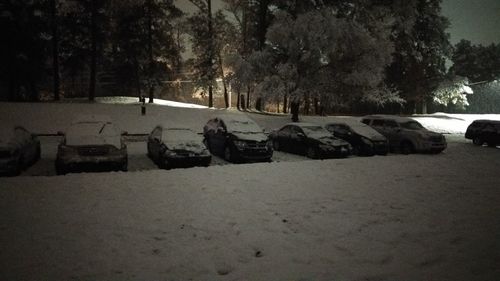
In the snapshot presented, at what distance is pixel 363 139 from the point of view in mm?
16641

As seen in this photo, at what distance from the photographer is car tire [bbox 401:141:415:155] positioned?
17.2m

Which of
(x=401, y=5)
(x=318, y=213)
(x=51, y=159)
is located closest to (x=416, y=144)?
(x=318, y=213)

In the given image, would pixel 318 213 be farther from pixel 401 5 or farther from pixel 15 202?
pixel 401 5

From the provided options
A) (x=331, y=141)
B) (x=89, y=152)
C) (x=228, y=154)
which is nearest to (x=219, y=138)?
(x=228, y=154)

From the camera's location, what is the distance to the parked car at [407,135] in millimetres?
16609

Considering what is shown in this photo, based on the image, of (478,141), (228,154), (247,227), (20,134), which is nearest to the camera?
(247,227)

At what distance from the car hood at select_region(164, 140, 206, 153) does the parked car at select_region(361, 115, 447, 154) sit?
10163 mm

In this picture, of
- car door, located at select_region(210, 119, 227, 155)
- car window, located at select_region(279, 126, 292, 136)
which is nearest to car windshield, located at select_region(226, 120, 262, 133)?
car door, located at select_region(210, 119, 227, 155)

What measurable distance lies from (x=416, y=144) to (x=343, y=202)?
10.3m

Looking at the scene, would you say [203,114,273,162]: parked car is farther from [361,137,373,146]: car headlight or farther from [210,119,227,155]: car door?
[361,137,373,146]: car headlight

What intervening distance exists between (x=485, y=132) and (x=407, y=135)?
634 centimetres

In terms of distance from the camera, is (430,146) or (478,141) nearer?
(430,146)

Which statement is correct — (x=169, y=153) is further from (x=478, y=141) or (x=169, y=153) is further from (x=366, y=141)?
(x=478, y=141)

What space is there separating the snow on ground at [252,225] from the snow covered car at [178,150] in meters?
1.02
